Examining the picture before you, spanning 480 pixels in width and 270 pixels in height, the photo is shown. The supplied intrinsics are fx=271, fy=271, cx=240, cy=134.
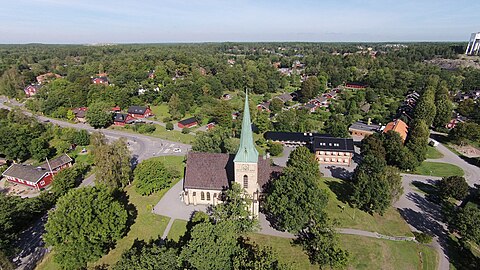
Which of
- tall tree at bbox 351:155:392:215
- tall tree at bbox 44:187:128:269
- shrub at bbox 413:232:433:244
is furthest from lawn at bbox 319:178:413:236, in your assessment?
tall tree at bbox 44:187:128:269

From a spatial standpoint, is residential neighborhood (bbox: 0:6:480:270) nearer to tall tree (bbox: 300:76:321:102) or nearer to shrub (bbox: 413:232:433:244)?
shrub (bbox: 413:232:433:244)

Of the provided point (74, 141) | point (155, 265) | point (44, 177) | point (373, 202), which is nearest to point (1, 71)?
point (74, 141)

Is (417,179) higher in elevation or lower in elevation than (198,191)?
lower

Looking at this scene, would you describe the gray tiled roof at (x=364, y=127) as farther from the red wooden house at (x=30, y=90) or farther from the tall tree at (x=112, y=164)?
the red wooden house at (x=30, y=90)

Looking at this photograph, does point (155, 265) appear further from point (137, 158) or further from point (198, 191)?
Result: point (137, 158)

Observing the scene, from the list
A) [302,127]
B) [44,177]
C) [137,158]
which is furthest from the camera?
[302,127]

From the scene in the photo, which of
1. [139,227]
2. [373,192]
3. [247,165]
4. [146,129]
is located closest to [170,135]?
[146,129]

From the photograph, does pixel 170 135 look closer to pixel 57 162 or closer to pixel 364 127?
pixel 57 162

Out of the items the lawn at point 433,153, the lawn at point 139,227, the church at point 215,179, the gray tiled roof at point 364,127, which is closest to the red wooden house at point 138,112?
the lawn at point 139,227

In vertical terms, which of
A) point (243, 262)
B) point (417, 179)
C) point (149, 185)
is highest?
point (243, 262)
